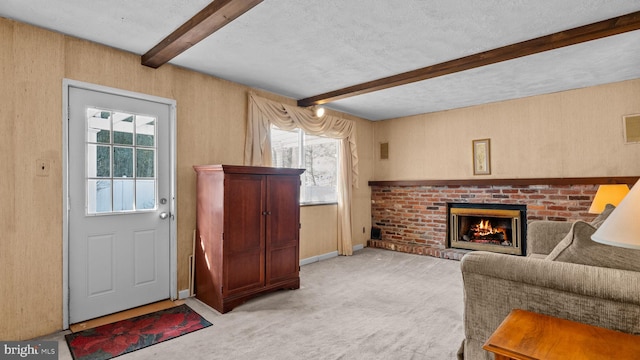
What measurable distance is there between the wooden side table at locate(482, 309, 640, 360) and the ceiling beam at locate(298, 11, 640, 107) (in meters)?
2.31

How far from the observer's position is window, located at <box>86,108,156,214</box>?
288cm

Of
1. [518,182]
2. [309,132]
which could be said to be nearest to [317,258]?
[309,132]

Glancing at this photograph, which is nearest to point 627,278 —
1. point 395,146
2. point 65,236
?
point 65,236

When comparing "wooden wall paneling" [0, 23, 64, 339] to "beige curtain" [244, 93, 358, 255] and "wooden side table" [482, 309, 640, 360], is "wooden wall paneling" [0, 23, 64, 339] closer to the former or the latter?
"beige curtain" [244, 93, 358, 255]

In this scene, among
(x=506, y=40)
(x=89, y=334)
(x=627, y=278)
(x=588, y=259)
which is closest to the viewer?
(x=627, y=278)

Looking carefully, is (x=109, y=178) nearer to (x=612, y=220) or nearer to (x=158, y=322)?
(x=158, y=322)

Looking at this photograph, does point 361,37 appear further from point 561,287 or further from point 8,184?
point 8,184

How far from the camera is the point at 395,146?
5.89m

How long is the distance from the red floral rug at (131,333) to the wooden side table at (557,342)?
7.66 feet

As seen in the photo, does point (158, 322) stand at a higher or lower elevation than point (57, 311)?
lower

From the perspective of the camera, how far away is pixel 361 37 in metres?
2.74

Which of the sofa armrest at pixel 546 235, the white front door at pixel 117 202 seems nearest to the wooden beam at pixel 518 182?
the sofa armrest at pixel 546 235

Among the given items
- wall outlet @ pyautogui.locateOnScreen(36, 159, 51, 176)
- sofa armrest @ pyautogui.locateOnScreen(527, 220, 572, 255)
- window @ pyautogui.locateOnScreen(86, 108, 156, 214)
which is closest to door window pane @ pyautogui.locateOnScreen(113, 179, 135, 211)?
window @ pyautogui.locateOnScreen(86, 108, 156, 214)

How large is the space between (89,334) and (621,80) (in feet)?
20.0
